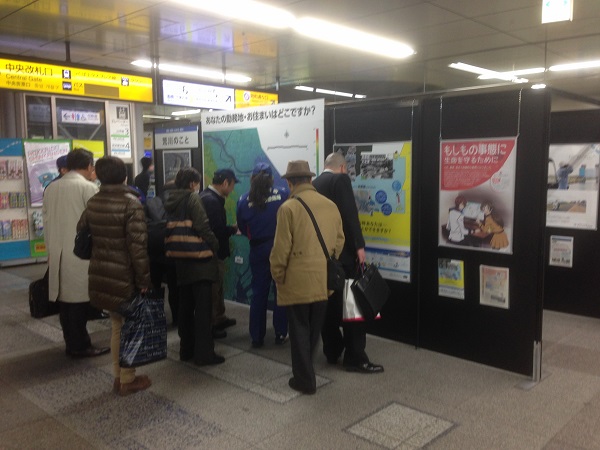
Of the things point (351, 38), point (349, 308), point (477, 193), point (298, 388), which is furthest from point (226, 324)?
point (351, 38)

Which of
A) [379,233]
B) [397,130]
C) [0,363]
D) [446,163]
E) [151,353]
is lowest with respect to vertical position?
[0,363]

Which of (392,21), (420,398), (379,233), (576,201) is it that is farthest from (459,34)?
(420,398)

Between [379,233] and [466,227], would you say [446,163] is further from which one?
[379,233]

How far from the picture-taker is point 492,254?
3.89 metres

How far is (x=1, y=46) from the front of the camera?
7.67 m

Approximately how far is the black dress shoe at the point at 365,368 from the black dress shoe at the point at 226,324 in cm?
145

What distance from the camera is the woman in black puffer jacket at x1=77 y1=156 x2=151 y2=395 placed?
133 inches

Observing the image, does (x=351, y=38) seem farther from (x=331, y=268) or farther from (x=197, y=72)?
(x=331, y=268)

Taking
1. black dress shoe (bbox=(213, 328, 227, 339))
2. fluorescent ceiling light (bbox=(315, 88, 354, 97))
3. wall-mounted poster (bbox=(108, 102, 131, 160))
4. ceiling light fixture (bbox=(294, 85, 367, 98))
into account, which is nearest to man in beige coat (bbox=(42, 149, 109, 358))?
black dress shoe (bbox=(213, 328, 227, 339))

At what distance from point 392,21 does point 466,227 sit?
9.91 feet

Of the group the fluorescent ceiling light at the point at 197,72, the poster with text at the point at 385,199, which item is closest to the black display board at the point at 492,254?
the poster with text at the point at 385,199

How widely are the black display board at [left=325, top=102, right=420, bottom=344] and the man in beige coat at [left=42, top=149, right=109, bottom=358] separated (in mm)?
2061

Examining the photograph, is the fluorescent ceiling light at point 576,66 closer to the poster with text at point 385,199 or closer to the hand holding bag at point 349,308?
the poster with text at point 385,199

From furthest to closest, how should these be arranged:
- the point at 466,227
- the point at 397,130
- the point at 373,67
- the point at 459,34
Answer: the point at 373,67 → the point at 459,34 → the point at 397,130 → the point at 466,227
